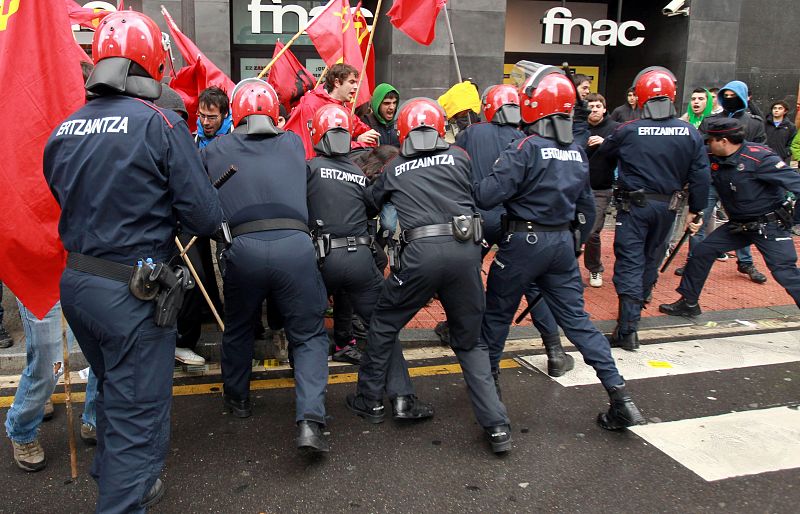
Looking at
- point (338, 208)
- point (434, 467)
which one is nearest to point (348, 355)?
point (338, 208)

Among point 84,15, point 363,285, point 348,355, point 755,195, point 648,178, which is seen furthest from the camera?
point 84,15

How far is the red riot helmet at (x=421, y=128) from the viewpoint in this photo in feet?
13.2

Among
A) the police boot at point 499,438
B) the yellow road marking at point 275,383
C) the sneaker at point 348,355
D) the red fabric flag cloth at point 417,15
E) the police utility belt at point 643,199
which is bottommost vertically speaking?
the yellow road marking at point 275,383

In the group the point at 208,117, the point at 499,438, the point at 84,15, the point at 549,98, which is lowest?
the point at 499,438

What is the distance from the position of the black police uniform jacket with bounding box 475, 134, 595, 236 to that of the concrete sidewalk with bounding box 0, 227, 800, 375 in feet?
6.44

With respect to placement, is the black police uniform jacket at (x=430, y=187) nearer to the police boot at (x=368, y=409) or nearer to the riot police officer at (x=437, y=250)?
the riot police officer at (x=437, y=250)

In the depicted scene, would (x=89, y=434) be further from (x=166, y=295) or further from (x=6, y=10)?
(x=6, y=10)

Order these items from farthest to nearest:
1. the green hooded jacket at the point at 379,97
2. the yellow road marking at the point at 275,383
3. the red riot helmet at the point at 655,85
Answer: the green hooded jacket at the point at 379,97 → the red riot helmet at the point at 655,85 → the yellow road marking at the point at 275,383

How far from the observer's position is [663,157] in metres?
5.64

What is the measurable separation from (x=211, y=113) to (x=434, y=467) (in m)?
3.29

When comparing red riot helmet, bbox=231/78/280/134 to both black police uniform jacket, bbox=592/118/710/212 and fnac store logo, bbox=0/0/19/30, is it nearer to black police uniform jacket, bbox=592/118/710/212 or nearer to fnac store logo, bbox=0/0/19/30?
fnac store logo, bbox=0/0/19/30

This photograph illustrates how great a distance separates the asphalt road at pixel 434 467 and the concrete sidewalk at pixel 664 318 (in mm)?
889

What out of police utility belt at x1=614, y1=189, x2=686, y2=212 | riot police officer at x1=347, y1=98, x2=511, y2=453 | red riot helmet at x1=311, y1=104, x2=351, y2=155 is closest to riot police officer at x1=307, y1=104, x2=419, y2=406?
red riot helmet at x1=311, y1=104, x2=351, y2=155

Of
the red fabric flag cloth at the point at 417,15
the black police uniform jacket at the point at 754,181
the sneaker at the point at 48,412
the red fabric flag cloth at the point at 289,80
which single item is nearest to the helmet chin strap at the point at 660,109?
the black police uniform jacket at the point at 754,181
